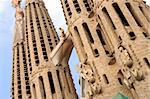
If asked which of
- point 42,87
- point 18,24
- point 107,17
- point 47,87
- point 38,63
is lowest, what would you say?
point 47,87

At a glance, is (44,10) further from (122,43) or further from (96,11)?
(122,43)

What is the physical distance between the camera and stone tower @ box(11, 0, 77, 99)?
2936 centimetres

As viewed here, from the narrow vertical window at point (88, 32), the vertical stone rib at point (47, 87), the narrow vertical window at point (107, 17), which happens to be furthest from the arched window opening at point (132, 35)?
the vertical stone rib at point (47, 87)

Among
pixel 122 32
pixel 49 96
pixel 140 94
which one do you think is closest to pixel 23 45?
pixel 49 96

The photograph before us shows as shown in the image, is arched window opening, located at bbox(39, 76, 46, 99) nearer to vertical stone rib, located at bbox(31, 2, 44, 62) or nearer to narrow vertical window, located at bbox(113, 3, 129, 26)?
vertical stone rib, located at bbox(31, 2, 44, 62)

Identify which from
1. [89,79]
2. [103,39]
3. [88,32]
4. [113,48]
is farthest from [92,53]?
[88,32]

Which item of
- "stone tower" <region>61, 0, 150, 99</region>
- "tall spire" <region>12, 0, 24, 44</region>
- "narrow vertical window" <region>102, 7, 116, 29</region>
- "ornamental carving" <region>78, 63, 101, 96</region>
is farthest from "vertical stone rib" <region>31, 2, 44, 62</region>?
"narrow vertical window" <region>102, 7, 116, 29</region>

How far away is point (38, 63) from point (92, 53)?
801 cm

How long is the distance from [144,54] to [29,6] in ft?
61.9

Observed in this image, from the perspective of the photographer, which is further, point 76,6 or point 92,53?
point 76,6

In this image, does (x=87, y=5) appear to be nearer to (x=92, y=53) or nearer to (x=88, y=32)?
(x=88, y=32)

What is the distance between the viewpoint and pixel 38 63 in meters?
31.5

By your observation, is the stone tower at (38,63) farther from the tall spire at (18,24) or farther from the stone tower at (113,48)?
the stone tower at (113,48)

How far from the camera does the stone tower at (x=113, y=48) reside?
20.8 meters
